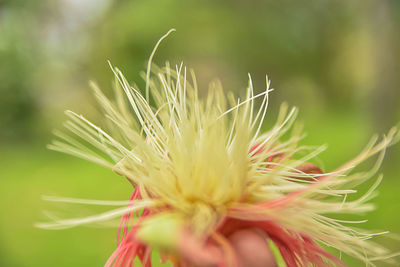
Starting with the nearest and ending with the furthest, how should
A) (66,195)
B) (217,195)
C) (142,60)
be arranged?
(217,195)
(66,195)
(142,60)

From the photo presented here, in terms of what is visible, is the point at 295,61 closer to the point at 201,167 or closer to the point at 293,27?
the point at 293,27

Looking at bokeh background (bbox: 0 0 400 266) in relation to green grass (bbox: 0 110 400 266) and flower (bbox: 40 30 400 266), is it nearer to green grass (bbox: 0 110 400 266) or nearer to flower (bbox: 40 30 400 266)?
green grass (bbox: 0 110 400 266)

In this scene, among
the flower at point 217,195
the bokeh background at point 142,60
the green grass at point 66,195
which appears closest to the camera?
the flower at point 217,195

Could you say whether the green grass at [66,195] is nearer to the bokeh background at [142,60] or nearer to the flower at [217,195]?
the bokeh background at [142,60]

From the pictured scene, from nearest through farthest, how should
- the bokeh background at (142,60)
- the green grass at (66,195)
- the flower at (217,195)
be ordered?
the flower at (217,195) → the green grass at (66,195) → the bokeh background at (142,60)

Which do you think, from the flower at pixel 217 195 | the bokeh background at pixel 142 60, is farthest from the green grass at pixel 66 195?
the flower at pixel 217 195

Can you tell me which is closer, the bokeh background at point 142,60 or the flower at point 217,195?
the flower at point 217,195

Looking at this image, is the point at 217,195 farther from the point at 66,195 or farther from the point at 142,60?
the point at 142,60

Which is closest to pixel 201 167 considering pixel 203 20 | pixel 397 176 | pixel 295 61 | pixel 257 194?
A: pixel 257 194

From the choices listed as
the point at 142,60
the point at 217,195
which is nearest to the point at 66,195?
the point at 142,60
